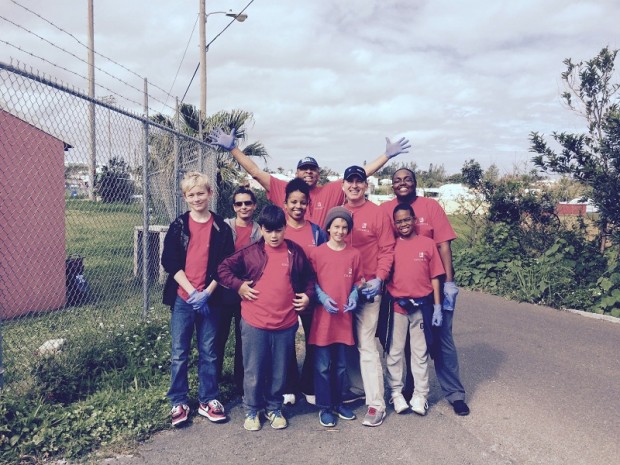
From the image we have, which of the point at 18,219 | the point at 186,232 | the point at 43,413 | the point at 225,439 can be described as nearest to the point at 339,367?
the point at 225,439

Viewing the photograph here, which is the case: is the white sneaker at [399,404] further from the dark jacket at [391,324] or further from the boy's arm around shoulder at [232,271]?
the boy's arm around shoulder at [232,271]

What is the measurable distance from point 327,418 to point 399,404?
0.59m

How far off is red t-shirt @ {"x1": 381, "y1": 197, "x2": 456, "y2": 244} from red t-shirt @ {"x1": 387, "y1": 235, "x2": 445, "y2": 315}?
0.39 ft

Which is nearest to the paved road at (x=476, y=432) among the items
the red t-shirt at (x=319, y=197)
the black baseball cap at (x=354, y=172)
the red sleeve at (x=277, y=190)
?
the red t-shirt at (x=319, y=197)

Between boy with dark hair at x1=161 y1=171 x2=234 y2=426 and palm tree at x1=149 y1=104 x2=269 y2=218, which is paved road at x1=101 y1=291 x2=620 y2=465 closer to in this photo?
boy with dark hair at x1=161 y1=171 x2=234 y2=426

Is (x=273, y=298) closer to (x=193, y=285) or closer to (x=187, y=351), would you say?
(x=193, y=285)

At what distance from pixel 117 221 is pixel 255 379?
343 centimetres

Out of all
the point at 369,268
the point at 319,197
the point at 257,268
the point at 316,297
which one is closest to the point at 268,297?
the point at 257,268

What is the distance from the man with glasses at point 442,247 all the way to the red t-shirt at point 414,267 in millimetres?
126

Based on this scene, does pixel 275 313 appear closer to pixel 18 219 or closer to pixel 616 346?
pixel 18 219

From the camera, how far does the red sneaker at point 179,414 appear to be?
11.6 feet

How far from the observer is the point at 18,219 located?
230 inches

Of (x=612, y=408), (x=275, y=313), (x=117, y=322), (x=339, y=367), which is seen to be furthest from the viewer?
(x=117, y=322)

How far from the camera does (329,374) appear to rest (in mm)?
3691
